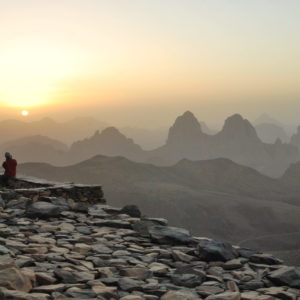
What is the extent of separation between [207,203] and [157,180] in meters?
34.7

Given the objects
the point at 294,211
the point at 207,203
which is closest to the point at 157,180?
the point at 207,203

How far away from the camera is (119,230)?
9336 millimetres

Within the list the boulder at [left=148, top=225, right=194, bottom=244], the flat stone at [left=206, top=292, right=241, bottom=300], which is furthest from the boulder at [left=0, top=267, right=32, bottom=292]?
the boulder at [left=148, top=225, right=194, bottom=244]

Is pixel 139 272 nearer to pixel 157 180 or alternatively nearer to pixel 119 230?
pixel 119 230

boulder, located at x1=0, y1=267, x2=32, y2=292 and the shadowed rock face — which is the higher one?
boulder, located at x1=0, y1=267, x2=32, y2=292

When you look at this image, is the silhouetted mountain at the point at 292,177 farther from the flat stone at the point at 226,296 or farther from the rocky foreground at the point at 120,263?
the flat stone at the point at 226,296

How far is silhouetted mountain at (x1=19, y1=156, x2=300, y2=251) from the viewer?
11006 cm

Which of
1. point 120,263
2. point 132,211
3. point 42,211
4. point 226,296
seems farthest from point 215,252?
point 42,211

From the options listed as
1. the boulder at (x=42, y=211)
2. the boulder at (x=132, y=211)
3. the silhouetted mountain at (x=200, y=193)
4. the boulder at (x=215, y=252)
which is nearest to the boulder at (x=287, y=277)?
the boulder at (x=215, y=252)

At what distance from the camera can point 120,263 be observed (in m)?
6.83

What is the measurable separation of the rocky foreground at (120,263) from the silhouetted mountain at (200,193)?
92775mm

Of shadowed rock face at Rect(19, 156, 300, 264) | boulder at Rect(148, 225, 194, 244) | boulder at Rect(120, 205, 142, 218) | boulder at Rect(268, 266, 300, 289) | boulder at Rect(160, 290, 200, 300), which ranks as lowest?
shadowed rock face at Rect(19, 156, 300, 264)

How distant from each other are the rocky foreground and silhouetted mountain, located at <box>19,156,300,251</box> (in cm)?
9277

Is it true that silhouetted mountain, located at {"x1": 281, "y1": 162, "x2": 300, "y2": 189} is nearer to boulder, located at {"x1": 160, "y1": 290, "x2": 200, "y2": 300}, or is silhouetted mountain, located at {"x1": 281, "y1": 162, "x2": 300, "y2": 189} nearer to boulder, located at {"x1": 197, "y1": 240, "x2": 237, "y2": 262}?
boulder, located at {"x1": 197, "y1": 240, "x2": 237, "y2": 262}
